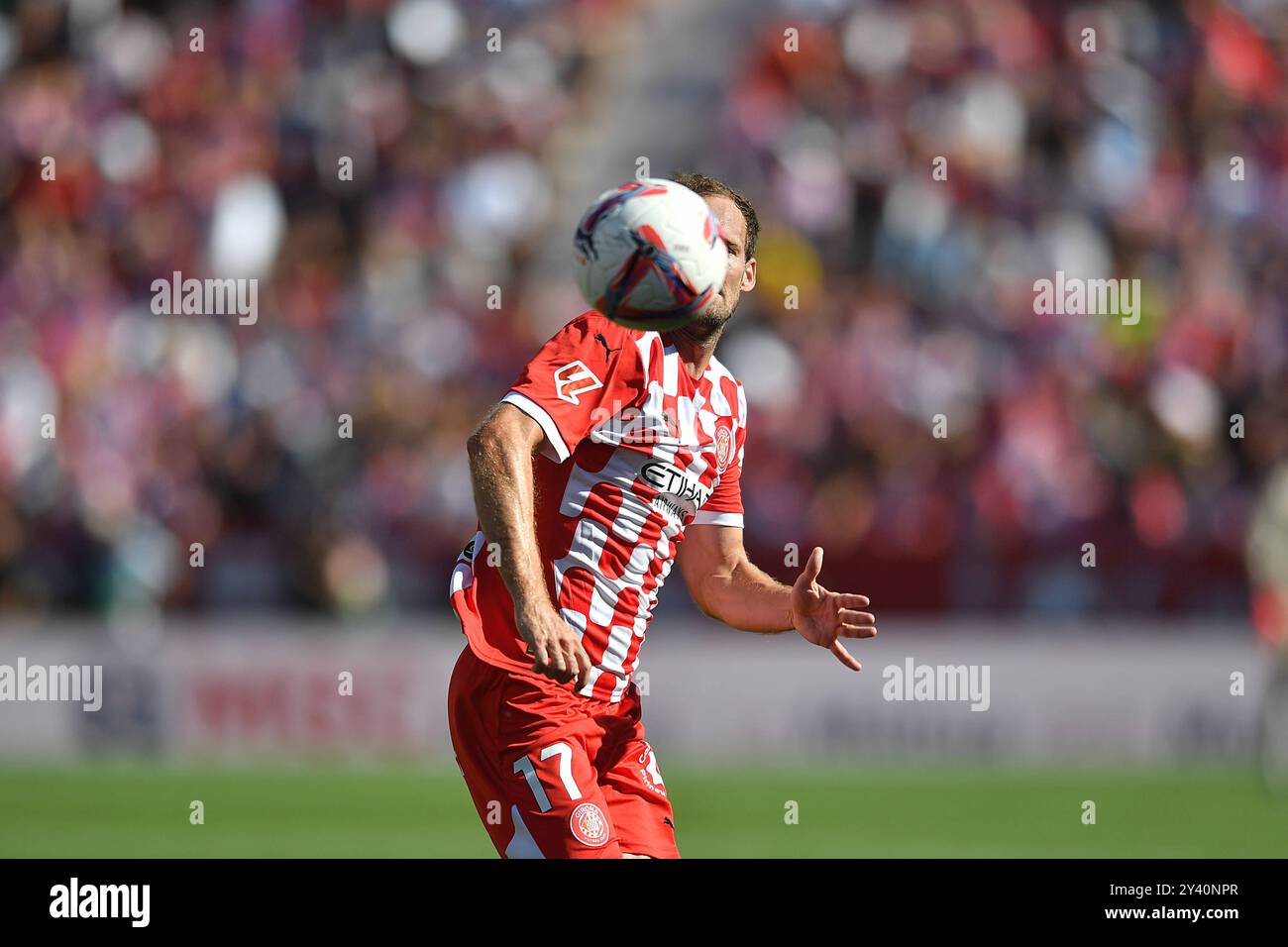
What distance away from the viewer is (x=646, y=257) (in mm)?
5945

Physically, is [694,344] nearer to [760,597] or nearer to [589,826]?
[760,597]

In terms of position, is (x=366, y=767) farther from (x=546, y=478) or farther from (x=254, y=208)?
(x=546, y=478)

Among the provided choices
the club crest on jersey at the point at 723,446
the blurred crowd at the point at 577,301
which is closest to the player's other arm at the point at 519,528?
the club crest on jersey at the point at 723,446

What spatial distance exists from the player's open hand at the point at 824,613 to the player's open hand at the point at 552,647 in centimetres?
118

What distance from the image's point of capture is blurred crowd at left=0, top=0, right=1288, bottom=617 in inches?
698

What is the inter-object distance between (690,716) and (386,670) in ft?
8.70

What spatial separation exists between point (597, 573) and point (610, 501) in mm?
241

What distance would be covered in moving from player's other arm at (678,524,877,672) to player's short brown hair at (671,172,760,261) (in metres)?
1.07

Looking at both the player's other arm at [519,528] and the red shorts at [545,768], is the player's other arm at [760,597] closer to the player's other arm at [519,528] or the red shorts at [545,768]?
the red shorts at [545,768]

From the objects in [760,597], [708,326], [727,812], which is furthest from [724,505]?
[727,812]

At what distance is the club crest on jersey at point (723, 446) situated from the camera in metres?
6.74

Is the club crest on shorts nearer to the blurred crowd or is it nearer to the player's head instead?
the player's head

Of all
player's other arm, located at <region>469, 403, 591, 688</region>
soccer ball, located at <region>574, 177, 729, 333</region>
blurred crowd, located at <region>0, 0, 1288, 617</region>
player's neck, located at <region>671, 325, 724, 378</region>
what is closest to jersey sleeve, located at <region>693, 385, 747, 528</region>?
player's neck, located at <region>671, 325, 724, 378</region>

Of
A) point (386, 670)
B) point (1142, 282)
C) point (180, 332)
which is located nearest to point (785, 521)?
point (386, 670)
